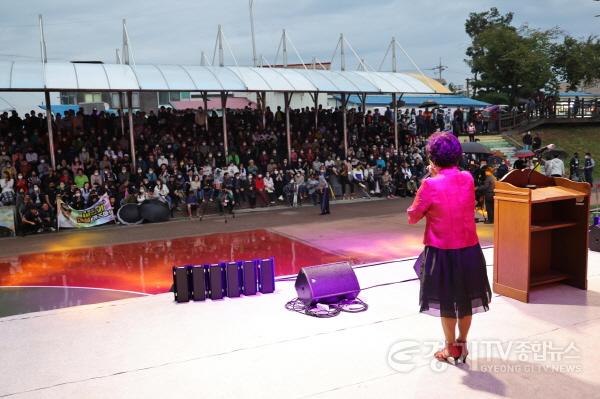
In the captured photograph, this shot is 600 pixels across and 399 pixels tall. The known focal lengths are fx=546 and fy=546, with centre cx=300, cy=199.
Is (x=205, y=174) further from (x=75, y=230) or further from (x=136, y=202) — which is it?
(x=75, y=230)

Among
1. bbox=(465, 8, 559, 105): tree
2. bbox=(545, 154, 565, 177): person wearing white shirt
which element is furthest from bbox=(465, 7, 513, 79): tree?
bbox=(545, 154, 565, 177): person wearing white shirt

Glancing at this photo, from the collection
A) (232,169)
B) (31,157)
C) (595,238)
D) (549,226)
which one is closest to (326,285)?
(549,226)

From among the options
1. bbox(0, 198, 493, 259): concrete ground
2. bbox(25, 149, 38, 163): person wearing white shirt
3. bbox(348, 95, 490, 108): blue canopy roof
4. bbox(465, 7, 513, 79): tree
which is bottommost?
bbox(0, 198, 493, 259): concrete ground

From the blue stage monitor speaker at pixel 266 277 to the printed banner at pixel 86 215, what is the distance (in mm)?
9986

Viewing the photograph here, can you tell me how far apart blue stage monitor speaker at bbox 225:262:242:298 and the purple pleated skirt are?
3.11 meters

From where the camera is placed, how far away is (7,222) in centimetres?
1455

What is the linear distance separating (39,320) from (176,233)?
7.84 meters

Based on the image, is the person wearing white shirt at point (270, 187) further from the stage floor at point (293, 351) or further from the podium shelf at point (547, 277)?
the podium shelf at point (547, 277)

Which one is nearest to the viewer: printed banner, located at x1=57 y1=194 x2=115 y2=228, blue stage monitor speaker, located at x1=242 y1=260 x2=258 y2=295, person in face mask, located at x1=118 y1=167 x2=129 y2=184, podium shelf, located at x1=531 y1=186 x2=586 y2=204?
podium shelf, located at x1=531 y1=186 x2=586 y2=204

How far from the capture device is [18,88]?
51.5 ft

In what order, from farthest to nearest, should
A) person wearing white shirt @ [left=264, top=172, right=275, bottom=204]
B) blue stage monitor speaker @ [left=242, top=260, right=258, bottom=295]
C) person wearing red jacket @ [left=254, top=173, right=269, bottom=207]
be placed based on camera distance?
1. person wearing white shirt @ [left=264, top=172, right=275, bottom=204]
2. person wearing red jacket @ [left=254, top=173, right=269, bottom=207]
3. blue stage monitor speaker @ [left=242, top=260, right=258, bottom=295]

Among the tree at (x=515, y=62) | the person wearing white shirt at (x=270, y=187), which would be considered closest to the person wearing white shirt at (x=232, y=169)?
the person wearing white shirt at (x=270, y=187)

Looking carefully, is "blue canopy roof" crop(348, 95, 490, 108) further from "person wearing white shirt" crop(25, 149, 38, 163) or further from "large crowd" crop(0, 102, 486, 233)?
"person wearing white shirt" crop(25, 149, 38, 163)

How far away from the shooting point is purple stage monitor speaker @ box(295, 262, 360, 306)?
6.30 m
